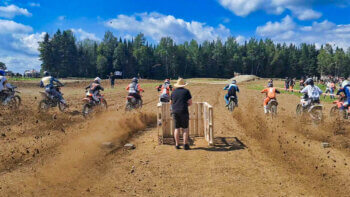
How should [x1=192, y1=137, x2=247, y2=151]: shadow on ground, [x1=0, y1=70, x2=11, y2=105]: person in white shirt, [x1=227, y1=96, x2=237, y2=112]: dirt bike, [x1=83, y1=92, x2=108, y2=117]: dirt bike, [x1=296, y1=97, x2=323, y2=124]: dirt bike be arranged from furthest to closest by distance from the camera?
1. [x1=227, y1=96, x2=237, y2=112]: dirt bike
2. [x1=0, y1=70, x2=11, y2=105]: person in white shirt
3. [x1=83, y1=92, x2=108, y2=117]: dirt bike
4. [x1=296, y1=97, x2=323, y2=124]: dirt bike
5. [x1=192, y1=137, x2=247, y2=151]: shadow on ground

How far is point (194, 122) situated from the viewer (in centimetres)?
889

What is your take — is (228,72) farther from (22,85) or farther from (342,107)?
(342,107)

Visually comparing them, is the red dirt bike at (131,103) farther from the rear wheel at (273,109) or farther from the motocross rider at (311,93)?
the motocross rider at (311,93)

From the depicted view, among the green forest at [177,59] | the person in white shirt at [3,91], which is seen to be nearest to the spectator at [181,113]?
the person in white shirt at [3,91]

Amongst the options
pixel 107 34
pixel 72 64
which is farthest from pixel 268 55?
pixel 72 64

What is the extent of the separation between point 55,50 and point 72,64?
18.8ft

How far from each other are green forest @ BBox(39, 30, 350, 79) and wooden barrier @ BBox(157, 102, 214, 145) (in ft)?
233

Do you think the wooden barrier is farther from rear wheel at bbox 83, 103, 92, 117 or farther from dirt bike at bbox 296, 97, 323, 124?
dirt bike at bbox 296, 97, 323, 124

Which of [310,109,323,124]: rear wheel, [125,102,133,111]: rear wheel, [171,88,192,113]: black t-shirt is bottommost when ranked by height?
[310,109,323,124]: rear wheel

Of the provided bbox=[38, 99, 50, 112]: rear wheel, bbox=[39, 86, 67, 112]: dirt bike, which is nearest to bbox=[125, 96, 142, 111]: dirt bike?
bbox=[39, 86, 67, 112]: dirt bike

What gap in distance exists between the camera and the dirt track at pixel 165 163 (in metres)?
5.36

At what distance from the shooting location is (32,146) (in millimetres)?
7887

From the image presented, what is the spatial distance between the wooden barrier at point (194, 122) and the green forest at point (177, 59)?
71055 mm

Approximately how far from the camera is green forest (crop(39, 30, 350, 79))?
77.2m
